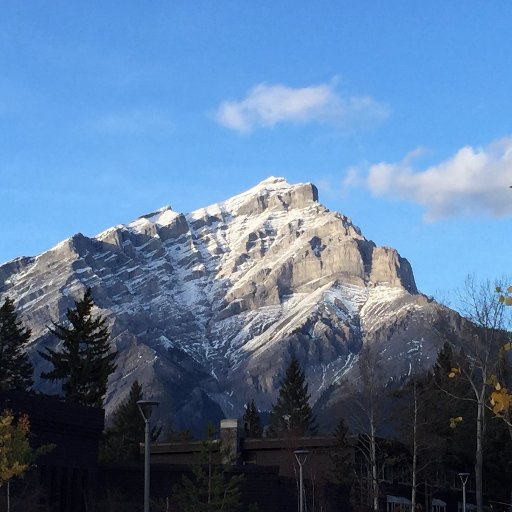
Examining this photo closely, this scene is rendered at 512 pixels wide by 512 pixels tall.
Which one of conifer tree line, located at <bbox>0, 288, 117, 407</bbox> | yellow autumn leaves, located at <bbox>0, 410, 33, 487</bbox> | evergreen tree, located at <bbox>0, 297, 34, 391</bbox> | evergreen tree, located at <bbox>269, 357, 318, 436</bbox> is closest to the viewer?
yellow autumn leaves, located at <bbox>0, 410, 33, 487</bbox>

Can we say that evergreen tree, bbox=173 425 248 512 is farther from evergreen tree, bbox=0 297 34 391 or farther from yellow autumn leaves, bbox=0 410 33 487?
evergreen tree, bbox=0 297 34 391

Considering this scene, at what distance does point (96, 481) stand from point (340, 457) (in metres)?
24.3

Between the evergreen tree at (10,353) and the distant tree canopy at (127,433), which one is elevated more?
the evergreen tree at (10,353)

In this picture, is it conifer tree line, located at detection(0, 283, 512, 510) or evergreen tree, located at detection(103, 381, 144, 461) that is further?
evergreen tree, located at detection(103, 381, 144, 461)

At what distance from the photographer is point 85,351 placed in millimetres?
86500

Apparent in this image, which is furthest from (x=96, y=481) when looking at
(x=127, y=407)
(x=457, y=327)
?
(x=127, y=407)

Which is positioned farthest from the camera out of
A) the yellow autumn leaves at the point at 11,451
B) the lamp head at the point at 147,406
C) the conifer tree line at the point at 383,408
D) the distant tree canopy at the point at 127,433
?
the distant tree canopy at the point at 127,433

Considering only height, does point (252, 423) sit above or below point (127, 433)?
above

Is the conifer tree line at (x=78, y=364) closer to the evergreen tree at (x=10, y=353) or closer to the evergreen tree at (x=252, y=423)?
the evergreen tree at (x=10, y=353)

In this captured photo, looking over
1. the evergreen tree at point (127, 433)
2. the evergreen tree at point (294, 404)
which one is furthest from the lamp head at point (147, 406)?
the evergreen tree at point (294, 404)

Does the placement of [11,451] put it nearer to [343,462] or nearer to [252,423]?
[343,462]

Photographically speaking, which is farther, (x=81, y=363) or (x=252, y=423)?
(x=252, y=423)

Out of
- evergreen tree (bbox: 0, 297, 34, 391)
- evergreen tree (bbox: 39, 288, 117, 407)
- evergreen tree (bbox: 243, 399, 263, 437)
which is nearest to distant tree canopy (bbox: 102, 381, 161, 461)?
evergreen tree (bbox: 243, 399, 263, 437)

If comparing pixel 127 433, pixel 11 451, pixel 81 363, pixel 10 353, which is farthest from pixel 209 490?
pixel 127 433
